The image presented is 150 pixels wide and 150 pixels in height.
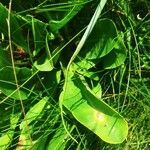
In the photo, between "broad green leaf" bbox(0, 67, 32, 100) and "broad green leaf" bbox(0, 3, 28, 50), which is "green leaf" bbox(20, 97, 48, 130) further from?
"broad green leaf" bbox(0, 3, 28, 50)

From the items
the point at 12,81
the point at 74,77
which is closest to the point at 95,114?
the point at 74,77

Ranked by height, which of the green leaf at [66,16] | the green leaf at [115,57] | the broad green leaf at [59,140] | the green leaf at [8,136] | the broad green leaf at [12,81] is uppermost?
the green leaf at [66,16]

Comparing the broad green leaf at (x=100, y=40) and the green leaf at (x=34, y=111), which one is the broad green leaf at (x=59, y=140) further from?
the broad green leaf at (x=100, y=40)

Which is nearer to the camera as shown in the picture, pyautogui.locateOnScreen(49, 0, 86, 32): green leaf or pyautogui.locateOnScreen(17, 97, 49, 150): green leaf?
pyautogui.locateOnScreen(49, 0, 86, 32): green leaf

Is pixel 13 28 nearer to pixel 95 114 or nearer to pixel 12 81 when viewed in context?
pixel 12 81

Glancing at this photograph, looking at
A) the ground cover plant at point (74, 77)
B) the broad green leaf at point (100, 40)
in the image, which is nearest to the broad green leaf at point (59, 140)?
the ground cover plant at point (74, 77)

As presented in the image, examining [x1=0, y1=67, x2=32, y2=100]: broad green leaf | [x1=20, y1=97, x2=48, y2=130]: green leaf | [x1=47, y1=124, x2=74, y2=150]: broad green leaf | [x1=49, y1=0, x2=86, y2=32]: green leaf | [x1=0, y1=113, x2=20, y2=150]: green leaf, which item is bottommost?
[x1=47, y1=124, x2=74, y2=150]: broad green leaf

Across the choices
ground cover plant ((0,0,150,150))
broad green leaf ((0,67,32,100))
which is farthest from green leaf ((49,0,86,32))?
broad green leaf ((0,67,32,100))

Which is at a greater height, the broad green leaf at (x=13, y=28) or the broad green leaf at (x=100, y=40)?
the broad green leaf at (x=13, y=28)

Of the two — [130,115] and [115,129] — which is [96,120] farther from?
[130,115]
